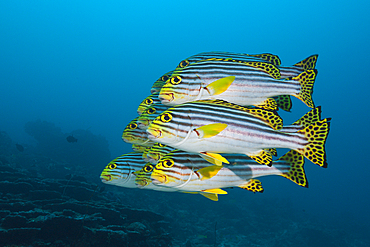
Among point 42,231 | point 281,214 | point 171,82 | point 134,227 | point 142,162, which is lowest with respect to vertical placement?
point 42,231

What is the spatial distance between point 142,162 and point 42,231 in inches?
171

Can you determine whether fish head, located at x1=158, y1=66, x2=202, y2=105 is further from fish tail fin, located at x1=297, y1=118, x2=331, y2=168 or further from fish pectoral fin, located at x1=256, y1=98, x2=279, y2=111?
→ fish tail fin, located at x1=297, y1=118, x2=331, y2=168

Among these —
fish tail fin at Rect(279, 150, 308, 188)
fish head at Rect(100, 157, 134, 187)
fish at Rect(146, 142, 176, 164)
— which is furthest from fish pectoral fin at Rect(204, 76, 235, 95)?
fish head at Rect(100, 157, 134, 187)

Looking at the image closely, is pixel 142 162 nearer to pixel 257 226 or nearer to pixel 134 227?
pixel 134 227

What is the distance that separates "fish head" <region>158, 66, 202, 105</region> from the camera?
229 cm

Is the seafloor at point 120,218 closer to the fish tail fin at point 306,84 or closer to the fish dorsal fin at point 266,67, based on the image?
the fish dorsal fin at point 266,67

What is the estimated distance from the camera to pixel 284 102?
8.60 ft

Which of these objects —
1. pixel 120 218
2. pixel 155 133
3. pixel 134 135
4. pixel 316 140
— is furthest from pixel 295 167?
pixel 120 218

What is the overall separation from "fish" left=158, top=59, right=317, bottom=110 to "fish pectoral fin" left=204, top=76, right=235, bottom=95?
21 millimetres

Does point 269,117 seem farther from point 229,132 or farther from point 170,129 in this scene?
point 170,129

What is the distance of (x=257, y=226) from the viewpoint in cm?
1667

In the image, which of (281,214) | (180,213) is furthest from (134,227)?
(281,214)

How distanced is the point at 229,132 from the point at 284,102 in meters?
1.16

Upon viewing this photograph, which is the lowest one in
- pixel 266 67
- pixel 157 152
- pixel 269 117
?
pixel 157 152
